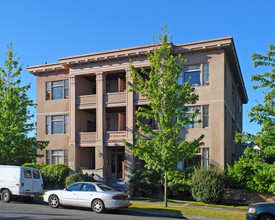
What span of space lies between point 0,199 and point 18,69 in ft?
32.9

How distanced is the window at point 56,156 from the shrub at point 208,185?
42.1ft

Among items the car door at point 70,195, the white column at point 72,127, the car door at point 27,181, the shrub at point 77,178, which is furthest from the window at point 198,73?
the car door at point 27,181

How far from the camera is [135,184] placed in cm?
2220

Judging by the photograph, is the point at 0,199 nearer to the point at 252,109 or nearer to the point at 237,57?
the point at 252,109

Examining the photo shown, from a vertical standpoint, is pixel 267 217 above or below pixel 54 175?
above

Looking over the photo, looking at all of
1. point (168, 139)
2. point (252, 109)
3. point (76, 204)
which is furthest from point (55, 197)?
point (252, 109)

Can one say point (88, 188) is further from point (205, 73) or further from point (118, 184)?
point (205, 73)

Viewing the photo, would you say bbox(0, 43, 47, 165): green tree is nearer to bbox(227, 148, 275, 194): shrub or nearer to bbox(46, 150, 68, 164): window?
bbox(46, 150, 68, 164): window

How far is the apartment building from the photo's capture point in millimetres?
22750

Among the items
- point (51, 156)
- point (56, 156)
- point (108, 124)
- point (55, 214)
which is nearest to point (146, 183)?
point (108, 124)

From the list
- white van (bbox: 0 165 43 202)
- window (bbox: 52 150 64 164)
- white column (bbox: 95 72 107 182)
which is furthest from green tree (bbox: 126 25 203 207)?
window (bbox: 52 150 64 164)

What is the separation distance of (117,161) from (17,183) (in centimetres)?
1116

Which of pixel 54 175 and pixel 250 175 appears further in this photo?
pixel 54 175

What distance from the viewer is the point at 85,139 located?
26.6 meters
